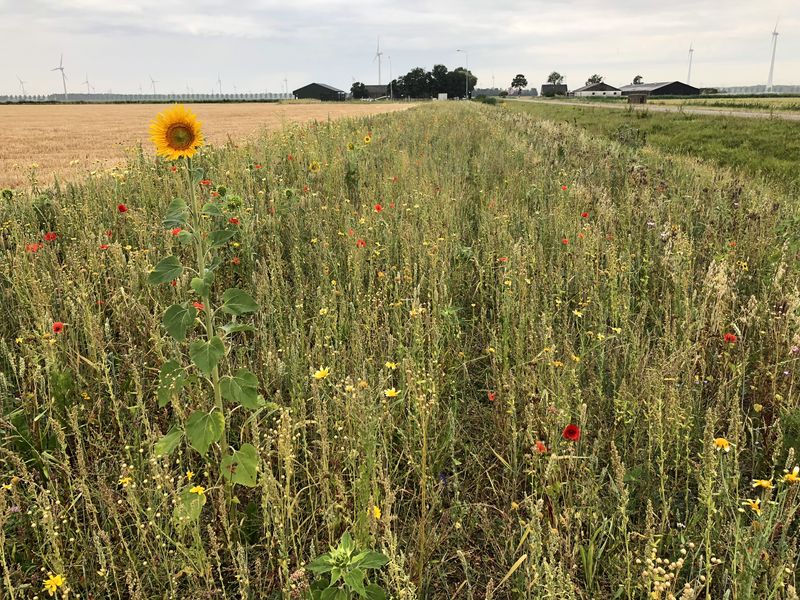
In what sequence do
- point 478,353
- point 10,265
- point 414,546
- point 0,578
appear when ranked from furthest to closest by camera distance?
point 10,265 < point 478,353 < point 414,546 < point 0,578

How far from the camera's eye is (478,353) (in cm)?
309

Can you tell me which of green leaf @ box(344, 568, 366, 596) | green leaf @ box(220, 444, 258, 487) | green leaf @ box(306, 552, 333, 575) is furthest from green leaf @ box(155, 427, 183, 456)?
green leaf @ box(344, 568, 366, 596)

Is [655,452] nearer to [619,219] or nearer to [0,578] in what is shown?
[0,578]

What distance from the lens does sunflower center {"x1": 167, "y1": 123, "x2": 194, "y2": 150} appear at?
1.94 meters

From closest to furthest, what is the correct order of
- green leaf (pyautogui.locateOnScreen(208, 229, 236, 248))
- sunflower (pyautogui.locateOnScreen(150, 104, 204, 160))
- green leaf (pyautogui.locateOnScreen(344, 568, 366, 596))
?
green leaf (pyautogui.locateOnScreen(344, 568, 366, 596)) → green leaf (pyautogui.locateOnScreen(208, 229, 236, 248)) → sunflower (pyautogui.locateOnScreen(150, 104, 204, 160))

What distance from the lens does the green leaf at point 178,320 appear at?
1651 millimetres

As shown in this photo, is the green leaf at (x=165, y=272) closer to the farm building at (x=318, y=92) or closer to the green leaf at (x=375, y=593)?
the green leaf at (x=375, y=593)

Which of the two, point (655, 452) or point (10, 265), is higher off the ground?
point (10, 265)

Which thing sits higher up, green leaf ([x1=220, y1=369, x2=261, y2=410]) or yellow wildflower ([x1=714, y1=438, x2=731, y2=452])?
green leaf ([x1=220, y1=369, x2=261, y2=410])

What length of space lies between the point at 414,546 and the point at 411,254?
7.81 ft

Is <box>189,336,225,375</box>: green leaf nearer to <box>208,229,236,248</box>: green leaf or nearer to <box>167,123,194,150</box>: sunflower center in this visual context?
<box>208,229,236,248</box>: green leaf

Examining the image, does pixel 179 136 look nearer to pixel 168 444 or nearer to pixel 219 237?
pixel 219 237

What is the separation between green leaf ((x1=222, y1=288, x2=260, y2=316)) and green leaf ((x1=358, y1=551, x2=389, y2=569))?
0.86 metres

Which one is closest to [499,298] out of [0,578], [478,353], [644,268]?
[478,353]
